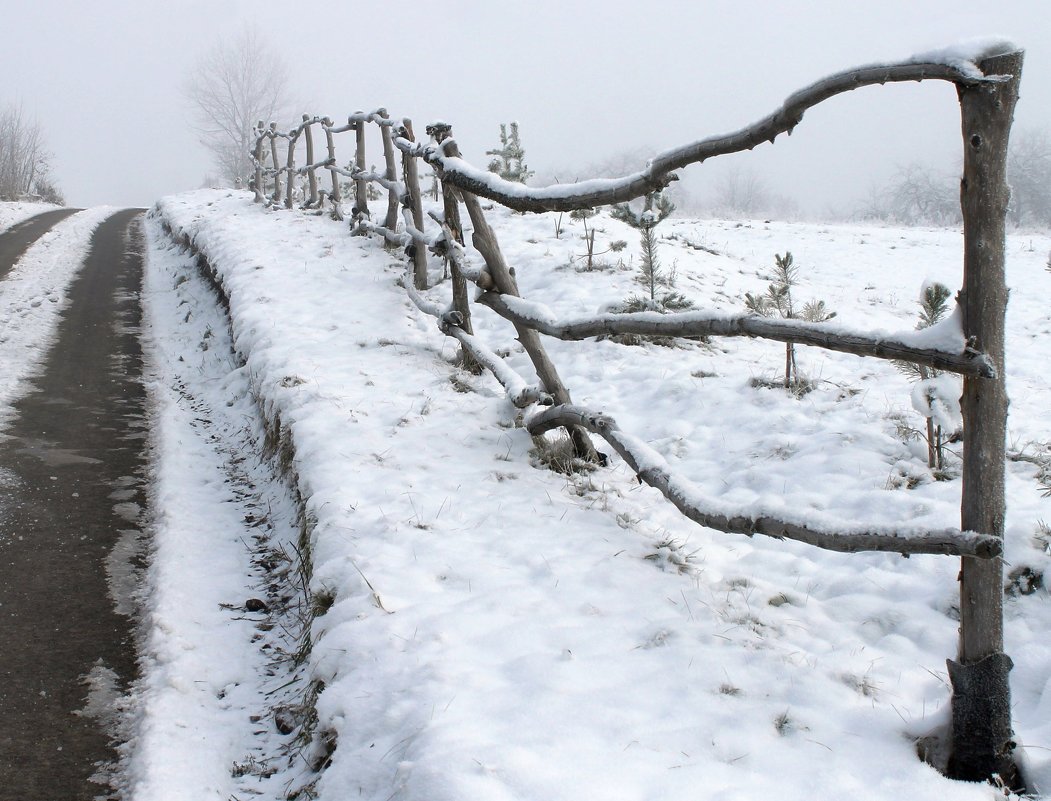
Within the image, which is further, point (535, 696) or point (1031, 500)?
point (1031, 500)

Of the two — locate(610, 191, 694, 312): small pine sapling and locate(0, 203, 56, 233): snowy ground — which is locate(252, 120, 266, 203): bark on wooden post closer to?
locate(0, 203, 56, 233): snowy ground

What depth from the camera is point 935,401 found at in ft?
13.3

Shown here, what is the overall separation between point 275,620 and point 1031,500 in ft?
13.8

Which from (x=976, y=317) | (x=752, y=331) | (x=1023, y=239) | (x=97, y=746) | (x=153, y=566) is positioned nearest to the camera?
(x=976, y=317)

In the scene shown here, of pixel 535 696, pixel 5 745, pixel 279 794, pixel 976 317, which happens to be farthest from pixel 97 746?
pixel 976 317

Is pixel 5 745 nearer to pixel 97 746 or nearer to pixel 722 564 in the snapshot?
pixel 97 746

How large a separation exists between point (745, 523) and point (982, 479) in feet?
3.34

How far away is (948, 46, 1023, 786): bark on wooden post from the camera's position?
2.41m

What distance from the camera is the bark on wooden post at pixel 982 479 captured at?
2.41 m

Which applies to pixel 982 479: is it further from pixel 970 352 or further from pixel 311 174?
pixel 311 174

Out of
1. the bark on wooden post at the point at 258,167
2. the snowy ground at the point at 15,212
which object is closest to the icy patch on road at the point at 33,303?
the snowy ground at the point at 15,212

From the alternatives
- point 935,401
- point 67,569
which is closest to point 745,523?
point 935,401

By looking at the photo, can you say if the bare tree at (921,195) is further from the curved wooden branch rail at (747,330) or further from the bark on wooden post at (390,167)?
the curved wooden branch rail at (747,330)

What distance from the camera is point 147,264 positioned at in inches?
591
